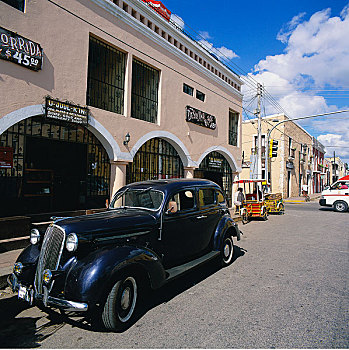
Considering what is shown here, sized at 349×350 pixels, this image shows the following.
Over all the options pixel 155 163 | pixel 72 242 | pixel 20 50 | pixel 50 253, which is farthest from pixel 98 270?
pixel 155 163

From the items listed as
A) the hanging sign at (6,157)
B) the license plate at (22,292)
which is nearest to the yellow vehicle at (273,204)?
the hanging sign at (6,157)

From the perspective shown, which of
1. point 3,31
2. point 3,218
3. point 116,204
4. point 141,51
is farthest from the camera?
point 141,51

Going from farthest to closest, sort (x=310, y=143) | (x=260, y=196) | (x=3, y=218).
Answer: (x=310, y=143) → (x=260, y=196) → (x=3, y=218)

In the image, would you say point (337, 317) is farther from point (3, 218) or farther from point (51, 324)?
point (3, 218)

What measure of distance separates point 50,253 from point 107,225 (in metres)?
0.78

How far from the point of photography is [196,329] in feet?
10.3

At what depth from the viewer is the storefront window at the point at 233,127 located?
16.7 m

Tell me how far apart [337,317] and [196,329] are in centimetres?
194

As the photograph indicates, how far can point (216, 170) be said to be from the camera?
15641 mm

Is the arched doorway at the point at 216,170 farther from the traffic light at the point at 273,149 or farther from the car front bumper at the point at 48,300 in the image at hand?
the car front bumper at the point at 48,300

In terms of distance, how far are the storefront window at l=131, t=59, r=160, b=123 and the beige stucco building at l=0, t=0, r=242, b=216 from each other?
4 centimetres

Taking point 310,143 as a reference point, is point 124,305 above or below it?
below

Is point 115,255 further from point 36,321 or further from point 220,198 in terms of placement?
point 220,198

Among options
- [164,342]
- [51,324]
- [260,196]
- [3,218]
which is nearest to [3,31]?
[3,218]
